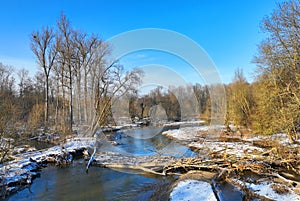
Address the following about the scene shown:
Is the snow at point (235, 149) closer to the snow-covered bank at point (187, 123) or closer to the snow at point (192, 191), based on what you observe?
the snow at point (192, 191)

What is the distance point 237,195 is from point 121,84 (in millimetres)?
10610

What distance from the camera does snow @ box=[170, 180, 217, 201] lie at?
16.2 feet

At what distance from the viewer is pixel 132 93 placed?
13547mm

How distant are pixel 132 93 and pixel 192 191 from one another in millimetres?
9141

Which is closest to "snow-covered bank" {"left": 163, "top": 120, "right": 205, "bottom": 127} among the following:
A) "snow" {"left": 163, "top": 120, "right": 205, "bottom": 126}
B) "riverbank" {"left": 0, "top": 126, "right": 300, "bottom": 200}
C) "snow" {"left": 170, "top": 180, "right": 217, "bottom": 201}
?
"snow" {"left": 163, "top": 120, "right": 205, "bottom": 126}

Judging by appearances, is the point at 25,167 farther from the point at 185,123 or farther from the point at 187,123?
the point at 187,123

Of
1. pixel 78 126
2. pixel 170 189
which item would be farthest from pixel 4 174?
pixel 78 126

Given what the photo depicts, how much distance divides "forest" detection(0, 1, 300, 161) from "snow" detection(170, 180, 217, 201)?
5.89 metres

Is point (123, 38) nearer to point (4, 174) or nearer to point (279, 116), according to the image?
point (4, 174)

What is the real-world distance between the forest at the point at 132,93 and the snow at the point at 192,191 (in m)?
5.89

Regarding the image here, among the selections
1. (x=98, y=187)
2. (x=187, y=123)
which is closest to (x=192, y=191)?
(x=98, y=187)

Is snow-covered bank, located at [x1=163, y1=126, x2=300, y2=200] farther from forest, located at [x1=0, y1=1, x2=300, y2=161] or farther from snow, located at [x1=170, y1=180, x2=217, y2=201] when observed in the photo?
forest, located at [x1=0, y1=1, x2=300, y2=161]

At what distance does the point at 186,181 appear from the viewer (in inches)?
241

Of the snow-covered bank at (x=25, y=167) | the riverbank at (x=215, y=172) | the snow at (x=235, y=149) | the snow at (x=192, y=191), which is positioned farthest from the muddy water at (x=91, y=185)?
the snow at (x=235, y=149)
